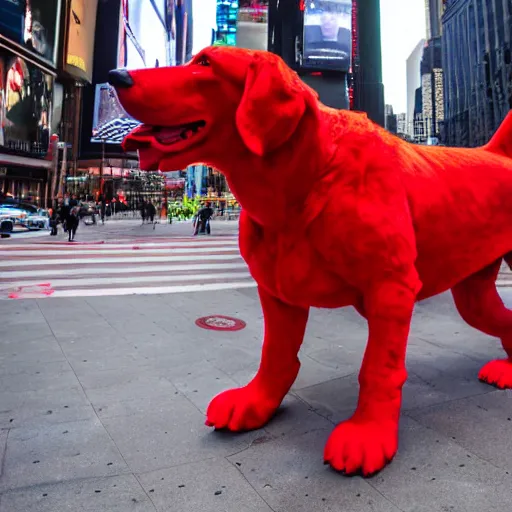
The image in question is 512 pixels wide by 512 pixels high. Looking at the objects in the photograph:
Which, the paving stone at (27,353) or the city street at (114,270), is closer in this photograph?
the paving stone at (27,353)

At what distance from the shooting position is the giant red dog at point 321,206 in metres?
1.57

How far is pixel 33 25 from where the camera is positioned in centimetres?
3691

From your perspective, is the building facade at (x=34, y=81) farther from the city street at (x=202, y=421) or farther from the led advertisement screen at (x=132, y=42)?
the city street at (x=202, y=421)

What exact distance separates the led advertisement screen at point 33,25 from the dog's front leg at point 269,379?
4051cm

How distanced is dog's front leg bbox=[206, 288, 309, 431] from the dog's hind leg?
1071 mm

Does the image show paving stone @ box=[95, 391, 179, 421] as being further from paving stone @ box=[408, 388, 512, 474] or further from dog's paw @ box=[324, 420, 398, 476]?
paving stone @ box=[408, 388, 512, 474]

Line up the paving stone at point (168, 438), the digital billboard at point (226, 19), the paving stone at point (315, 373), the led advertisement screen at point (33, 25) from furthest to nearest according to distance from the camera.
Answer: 1. the digital billboard at point (226, 19)
2. the led advertisement screen at point (33, 25)
3. the paving stone at point (315, 373)
4. the paving stone at point (168, 438)

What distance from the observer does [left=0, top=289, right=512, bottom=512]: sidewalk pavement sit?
1.59 meters

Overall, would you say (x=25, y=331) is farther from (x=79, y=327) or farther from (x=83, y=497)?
(x=83, y=497)

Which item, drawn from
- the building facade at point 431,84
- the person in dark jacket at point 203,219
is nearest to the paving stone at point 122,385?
the person in dark jacket at point 203,219

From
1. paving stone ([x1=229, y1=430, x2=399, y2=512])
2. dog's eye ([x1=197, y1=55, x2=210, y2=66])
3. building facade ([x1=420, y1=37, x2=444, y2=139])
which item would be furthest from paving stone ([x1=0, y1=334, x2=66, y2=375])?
building facade ([x1=420, y1=37, x2=444, y2=139])

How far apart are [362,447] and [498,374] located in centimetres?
139

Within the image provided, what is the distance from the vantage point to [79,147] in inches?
2328

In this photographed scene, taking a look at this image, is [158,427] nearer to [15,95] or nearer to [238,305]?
[238,305]
